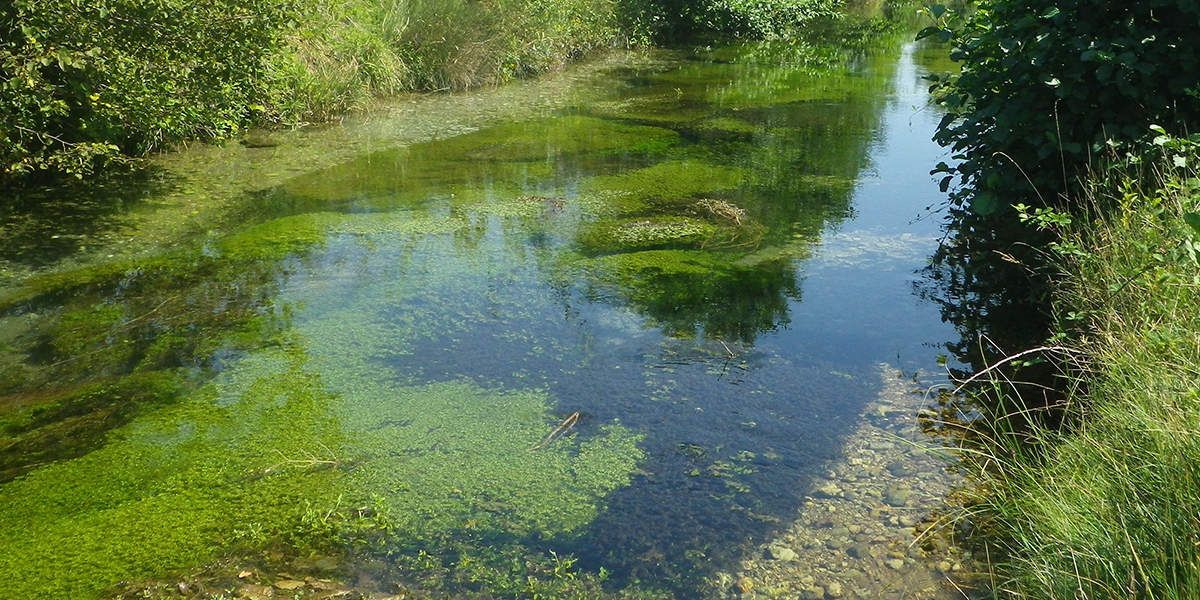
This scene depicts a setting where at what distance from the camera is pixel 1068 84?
164 inches

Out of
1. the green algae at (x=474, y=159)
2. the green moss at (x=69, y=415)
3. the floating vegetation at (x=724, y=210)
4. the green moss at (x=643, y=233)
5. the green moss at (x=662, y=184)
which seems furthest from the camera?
the green algae at (x=474, y=159)

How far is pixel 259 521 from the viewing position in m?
2.93

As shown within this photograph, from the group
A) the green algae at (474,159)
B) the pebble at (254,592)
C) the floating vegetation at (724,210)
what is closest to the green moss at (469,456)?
the pebble at (254,592)

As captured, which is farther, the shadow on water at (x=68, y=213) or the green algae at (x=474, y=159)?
the green algae at (x=474, y=159)

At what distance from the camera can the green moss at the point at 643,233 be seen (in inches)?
214

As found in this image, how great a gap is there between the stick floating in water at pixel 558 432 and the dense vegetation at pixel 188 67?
3.43 metres

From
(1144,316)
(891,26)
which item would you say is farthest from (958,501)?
(891,26)

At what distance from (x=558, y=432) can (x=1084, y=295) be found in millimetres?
2003

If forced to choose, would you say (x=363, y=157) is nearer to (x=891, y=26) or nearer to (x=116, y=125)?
(x=116, y=125)

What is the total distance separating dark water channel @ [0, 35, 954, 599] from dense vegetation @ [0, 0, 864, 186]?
1.89 feet

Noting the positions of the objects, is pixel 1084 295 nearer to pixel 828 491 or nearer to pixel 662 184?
pixel 828 491

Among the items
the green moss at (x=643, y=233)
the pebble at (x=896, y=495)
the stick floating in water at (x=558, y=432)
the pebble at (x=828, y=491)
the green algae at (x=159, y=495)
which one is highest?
the green moss at (x=643, y=233)

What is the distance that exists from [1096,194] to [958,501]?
74.0 inches

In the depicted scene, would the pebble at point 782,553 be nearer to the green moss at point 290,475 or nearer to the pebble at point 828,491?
the pebble at point 828,491
